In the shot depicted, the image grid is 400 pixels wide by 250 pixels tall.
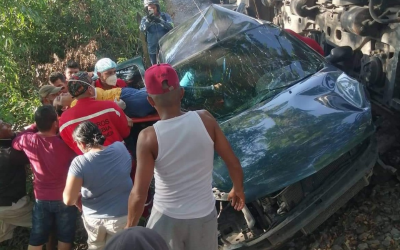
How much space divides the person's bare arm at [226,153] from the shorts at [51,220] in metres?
1.65

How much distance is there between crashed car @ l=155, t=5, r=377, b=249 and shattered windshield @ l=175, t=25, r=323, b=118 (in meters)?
0.01

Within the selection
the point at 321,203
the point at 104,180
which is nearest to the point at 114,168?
the point at 104,180

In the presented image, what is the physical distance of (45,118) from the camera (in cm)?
350

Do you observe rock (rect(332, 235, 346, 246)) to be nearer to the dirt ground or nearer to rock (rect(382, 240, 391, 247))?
the dirt ground

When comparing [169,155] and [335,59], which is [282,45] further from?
[169,155]

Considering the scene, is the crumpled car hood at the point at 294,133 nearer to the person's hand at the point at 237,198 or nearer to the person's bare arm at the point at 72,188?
the person's hand at the point at 237,198

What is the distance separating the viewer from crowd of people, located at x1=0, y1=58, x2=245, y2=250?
243 centimetres

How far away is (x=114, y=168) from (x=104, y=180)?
0.11m

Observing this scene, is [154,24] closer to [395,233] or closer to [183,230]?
[395,233]

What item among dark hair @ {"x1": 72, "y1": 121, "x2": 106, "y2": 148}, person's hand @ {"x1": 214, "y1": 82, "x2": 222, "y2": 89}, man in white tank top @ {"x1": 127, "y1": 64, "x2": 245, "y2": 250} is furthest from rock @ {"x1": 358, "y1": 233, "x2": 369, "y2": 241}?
dark hair @ {"x1": 72, "y1": 121, "x2": 106, "y2": 148}

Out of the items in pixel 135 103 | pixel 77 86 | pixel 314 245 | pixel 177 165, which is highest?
pixel 77 86

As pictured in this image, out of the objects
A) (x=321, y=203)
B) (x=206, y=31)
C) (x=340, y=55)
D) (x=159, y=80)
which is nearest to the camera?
(x=159, y=80)

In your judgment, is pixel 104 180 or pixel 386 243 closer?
pixel 104 180

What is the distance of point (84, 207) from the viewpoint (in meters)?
3.30
